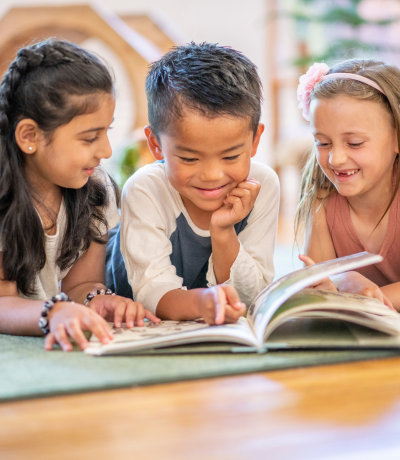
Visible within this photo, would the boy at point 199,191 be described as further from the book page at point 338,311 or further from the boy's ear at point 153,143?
the book page at point 338,311

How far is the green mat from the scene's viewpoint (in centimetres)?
69

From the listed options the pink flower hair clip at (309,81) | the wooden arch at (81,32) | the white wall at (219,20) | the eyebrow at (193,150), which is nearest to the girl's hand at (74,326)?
the eyebrow at (193,150)

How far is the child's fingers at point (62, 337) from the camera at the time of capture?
2.69 feet

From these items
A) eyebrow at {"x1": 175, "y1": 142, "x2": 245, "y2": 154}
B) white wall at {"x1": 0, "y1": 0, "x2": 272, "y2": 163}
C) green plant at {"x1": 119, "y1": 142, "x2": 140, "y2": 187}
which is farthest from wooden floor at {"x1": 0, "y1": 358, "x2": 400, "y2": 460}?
white wall at {"x1": 0, "y1": 0, "x2": 272, "y2": 163}

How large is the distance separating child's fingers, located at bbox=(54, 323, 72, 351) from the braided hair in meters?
0.23

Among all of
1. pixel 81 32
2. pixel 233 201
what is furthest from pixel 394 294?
pixel 81 32

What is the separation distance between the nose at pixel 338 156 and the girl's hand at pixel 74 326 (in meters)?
0.57

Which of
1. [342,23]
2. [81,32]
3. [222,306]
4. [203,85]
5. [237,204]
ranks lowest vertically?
[222,306]

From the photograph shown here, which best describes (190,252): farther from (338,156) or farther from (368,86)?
(368,86)

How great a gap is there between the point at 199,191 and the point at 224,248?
122 mm

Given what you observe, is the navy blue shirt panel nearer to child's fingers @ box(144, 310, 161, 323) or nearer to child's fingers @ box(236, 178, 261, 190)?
child's fingers @ box(236, 178, 261, 190)

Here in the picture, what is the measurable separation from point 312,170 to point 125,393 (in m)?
0.78

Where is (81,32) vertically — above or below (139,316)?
above

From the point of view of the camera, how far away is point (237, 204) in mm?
1051
